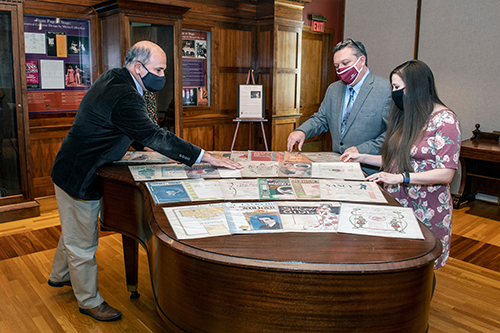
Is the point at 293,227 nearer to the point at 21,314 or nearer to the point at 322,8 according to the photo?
the point at 21,314

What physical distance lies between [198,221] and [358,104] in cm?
165

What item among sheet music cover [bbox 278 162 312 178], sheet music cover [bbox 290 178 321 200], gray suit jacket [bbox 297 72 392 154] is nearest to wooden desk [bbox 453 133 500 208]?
gray suit jacket [bbox 297 72 392 154]

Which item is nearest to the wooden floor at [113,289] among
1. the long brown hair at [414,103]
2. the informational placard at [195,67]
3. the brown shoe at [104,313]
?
the brown shoe at [104,313]

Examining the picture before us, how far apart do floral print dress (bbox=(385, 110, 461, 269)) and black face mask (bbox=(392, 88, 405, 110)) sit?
7.0 inches

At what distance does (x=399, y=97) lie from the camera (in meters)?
2.25

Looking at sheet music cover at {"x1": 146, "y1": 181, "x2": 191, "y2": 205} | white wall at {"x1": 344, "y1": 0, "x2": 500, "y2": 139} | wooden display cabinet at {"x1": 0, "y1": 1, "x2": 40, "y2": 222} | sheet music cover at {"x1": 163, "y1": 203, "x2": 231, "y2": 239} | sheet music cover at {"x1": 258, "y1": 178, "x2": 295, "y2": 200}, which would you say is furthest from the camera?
white wall at {"x1": 344, "y1": 0, "x2": 500, "y2": 139}

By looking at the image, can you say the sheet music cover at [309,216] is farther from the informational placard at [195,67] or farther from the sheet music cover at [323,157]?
the informational placard at [195,67]

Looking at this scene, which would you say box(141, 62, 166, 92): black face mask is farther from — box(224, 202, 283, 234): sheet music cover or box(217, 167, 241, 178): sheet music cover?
box(224, 202, 283, 234): sheet music cover

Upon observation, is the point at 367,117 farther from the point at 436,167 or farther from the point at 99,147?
the point at 99,147

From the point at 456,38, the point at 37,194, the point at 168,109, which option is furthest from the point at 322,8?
the point at 37,194

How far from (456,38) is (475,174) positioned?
1707mm

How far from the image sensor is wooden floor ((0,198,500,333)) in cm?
254

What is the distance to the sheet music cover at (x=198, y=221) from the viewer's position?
155 centimetres

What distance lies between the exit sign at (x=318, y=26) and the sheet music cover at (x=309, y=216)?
18.0 feet
